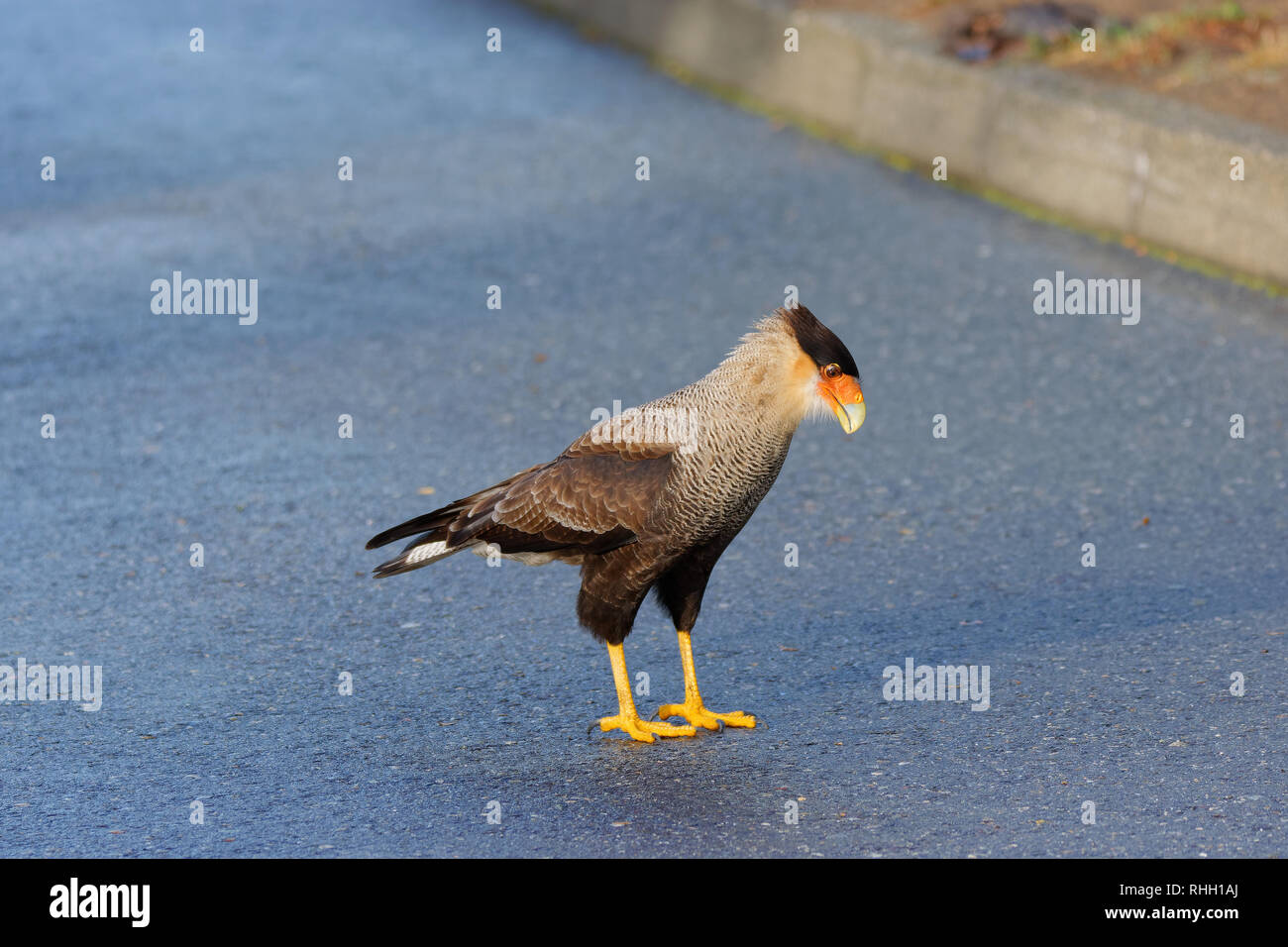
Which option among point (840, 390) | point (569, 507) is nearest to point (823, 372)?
point (840, 390)

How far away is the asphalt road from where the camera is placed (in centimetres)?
467

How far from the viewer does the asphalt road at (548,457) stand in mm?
4672

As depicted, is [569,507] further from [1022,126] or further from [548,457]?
[1022,126]

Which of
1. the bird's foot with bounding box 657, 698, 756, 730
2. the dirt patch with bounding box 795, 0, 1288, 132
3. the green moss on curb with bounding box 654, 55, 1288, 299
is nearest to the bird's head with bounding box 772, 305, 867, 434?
the bird's foot with bounding box 657, 698, 756, 730

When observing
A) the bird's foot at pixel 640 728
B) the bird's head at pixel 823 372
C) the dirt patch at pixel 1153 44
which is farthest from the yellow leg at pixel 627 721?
the dirt patch at pixel 1153 44

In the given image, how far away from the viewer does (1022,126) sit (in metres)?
10.1

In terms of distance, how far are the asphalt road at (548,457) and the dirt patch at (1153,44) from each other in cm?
119

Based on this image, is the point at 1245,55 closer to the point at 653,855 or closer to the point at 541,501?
the point at 541,501

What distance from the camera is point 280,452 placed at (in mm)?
7207

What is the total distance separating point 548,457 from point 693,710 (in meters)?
2.22

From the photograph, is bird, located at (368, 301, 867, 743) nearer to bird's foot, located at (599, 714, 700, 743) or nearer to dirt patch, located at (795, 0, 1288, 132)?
bird's foot, located at (599, 714, 700, 743)

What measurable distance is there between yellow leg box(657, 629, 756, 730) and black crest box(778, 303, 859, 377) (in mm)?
1013

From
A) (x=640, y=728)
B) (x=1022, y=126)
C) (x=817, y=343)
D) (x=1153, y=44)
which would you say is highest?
(x=1153, y=44)

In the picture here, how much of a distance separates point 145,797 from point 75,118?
8832 millimetres
